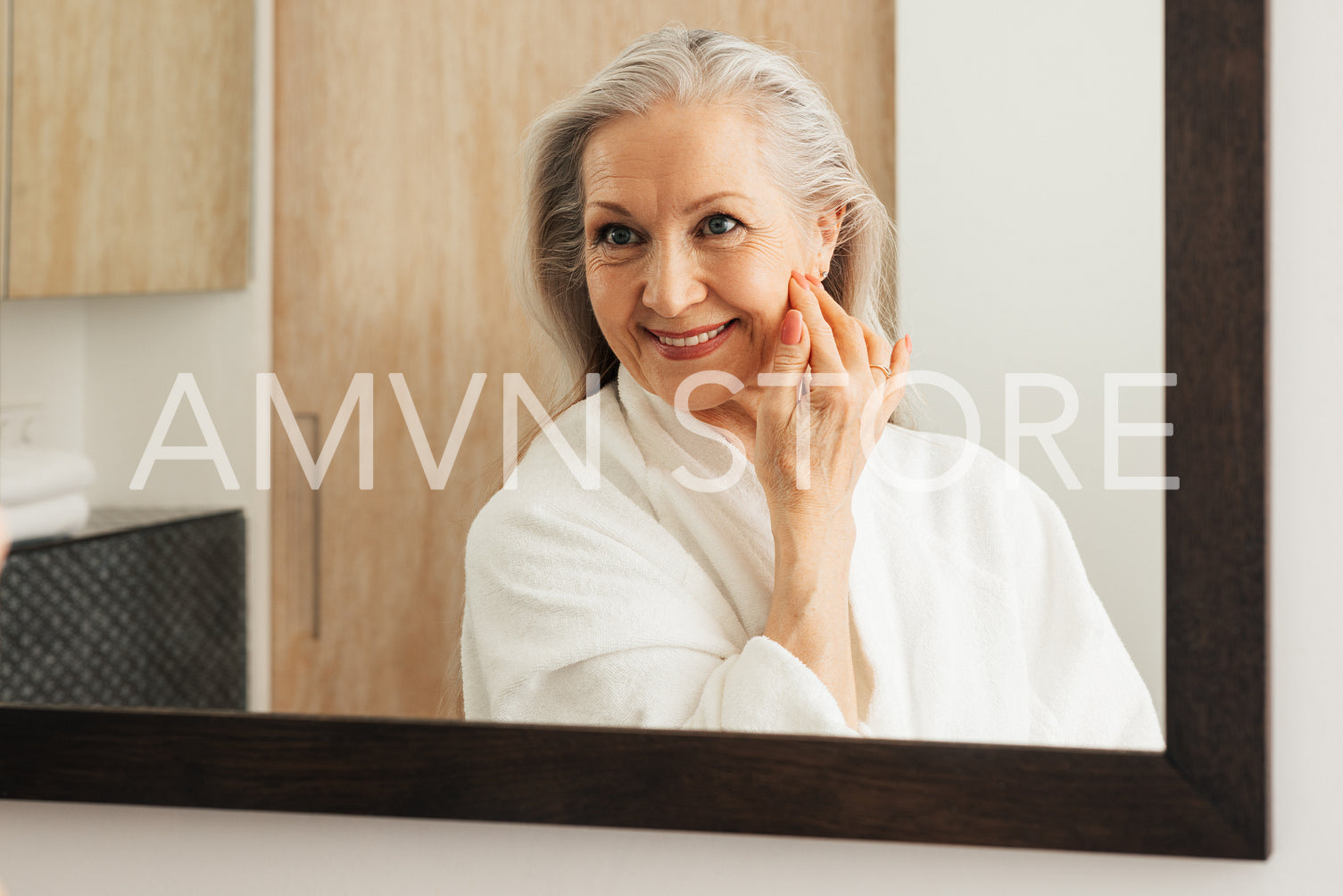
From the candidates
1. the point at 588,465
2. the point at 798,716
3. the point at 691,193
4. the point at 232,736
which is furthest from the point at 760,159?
the point at 232,736

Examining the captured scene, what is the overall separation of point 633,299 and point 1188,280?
1.15ft

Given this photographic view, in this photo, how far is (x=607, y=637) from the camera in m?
0.65

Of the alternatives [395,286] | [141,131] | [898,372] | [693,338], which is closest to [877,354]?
[898,372]

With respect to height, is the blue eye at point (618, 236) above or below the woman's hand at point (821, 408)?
above

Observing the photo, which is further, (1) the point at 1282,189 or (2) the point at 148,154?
(2) the point at 148,154

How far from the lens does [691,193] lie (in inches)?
25.4

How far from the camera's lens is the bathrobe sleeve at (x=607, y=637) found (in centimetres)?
63

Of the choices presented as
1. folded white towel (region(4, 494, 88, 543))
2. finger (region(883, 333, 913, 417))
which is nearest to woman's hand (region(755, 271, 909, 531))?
finger (region(883, 333, 913, 417))

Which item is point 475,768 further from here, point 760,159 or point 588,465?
point 760,159

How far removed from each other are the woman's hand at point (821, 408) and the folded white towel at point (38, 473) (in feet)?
1.59

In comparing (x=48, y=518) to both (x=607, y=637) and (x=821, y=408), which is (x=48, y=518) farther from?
(x=821, y=408)

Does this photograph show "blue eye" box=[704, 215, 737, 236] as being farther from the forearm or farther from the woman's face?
the forearm

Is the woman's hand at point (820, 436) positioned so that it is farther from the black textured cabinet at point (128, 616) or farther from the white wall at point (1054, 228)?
the black textured cabinet at point (128, 616)

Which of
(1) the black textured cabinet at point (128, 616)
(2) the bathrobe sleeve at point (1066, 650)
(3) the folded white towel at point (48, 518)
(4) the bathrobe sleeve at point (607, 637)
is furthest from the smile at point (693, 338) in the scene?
(3) the folded white towel at point (48, 518)
